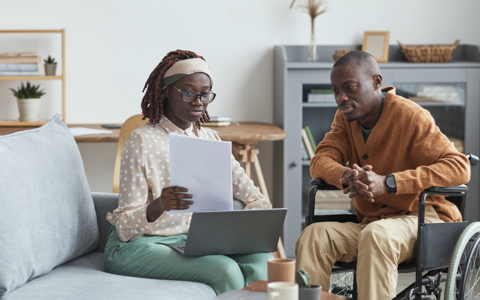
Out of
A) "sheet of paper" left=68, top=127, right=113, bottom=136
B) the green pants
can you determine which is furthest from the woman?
"sheet of paper" left=68, top=127, right=113, bottom=136

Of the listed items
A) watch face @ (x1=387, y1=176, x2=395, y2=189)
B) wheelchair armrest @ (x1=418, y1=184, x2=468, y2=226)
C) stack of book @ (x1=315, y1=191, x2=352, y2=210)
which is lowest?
stack of book @ (x1=315, y1=191, x2=352, y2=210)

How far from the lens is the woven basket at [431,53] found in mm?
3133

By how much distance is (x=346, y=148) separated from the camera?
6.34 feet

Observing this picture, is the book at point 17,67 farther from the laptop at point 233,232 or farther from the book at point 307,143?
the laptop at point 233,232

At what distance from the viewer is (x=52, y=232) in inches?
59.3

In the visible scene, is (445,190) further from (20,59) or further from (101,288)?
(20,59)

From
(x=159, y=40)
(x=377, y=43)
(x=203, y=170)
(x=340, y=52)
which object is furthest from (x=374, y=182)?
(x=159, y=40)

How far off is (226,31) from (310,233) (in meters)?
1.92

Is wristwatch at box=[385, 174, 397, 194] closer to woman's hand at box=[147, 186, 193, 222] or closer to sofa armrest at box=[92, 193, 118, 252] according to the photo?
woman's hand at box=[147, 186, 193, 222]

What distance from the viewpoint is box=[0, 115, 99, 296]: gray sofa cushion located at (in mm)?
1357

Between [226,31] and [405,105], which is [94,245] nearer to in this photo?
[405,105]

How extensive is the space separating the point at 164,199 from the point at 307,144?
1766mm

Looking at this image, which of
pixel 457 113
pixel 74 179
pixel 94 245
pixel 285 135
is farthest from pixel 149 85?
pixel 457 113

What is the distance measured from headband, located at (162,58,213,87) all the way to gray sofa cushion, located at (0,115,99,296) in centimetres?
41
